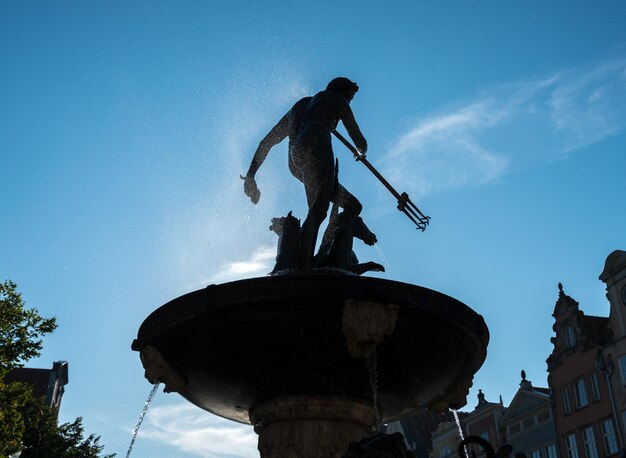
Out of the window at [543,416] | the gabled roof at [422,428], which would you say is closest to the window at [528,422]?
the window at [543,416]

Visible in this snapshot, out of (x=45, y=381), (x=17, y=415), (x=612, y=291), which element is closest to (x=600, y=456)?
(x=612, y=291)

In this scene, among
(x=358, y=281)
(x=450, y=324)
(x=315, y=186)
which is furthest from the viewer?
(x=315, y=186)

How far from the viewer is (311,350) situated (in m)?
6.26

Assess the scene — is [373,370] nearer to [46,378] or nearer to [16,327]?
[16,327]

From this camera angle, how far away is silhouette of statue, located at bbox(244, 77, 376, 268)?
7770mm

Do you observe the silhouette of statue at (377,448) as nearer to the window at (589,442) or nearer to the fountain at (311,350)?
the fountain at (311,350)

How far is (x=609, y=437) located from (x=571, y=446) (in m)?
2.27

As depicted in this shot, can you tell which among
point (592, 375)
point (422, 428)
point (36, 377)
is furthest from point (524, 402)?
point (36, 377)

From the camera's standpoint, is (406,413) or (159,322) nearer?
(159,322)

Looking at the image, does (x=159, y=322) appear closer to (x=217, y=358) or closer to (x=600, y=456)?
(x=217, y=358)

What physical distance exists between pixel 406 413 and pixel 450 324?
6.57 feet

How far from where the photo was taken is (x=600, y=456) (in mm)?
28344

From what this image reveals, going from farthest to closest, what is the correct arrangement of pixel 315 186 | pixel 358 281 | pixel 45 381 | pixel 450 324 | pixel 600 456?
pixel 45 381
pixel 600 456
pixel 315 186
pixel 450 324
pixel 358 281

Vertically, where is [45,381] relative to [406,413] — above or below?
above
